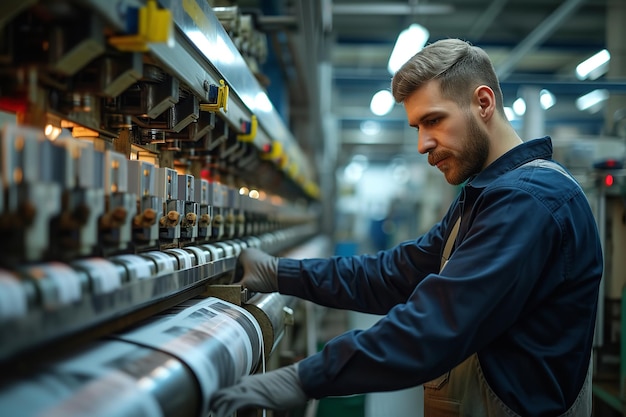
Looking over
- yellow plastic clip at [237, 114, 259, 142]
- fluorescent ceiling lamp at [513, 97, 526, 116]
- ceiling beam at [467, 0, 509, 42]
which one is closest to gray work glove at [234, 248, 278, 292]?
yellow plastic clip at [237, 114, 259, 142]

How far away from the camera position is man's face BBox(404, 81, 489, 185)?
135 cm

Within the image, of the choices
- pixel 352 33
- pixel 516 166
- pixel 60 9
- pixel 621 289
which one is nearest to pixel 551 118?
pixel 352 33

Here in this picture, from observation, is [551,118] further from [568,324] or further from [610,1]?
[568,324]

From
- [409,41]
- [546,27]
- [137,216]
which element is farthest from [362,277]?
[546,27]

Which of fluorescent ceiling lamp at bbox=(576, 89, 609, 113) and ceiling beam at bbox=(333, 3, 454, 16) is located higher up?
ceiling beam at bbox=(333, 3, 454, 16)

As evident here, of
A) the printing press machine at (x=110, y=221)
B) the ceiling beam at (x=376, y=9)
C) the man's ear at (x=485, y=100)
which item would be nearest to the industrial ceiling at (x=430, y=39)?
the ceiling beam at (x=376, y=9)

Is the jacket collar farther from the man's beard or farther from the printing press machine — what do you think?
the printing press machine

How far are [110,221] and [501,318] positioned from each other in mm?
776

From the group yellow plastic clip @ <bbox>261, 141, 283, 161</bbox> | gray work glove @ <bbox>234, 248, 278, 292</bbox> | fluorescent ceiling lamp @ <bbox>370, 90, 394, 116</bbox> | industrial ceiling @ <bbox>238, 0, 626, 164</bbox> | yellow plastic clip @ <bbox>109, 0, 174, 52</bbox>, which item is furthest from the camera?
fluorescent ceiling lamp @ <bbox>370, 90, 394, 116</bbox>

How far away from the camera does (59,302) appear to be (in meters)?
0.70

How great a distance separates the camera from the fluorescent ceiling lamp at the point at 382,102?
20.5 feet

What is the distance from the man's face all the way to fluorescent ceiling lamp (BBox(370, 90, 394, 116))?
189 inches

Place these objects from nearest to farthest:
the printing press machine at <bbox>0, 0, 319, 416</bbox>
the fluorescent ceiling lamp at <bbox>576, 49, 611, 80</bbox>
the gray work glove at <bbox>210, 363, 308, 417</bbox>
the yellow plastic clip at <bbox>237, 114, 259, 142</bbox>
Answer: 1. the printing press machine at <bbox>0, 0, 319, 416</bbox>
2. the gray work glove at <bbox>210, 363, 308, 417</bbox>
3. the yellow plastic clip at <bbox>237, 114, 259, 142</bbox>
4. the fluorescent ceiling lamp at <bbox>576, 49, 611, 80</bbox>

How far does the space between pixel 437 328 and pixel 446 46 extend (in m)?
0.74
